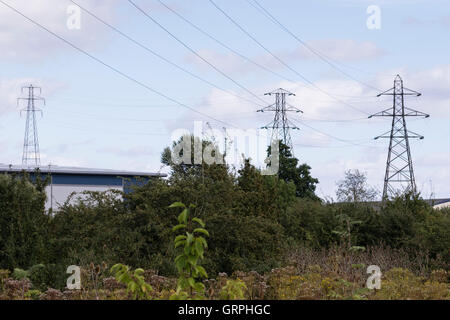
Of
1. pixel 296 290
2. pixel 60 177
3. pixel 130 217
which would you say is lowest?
pixel 296 290

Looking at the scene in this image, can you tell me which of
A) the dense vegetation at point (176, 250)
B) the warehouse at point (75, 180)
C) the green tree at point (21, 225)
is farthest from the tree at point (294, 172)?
the green tree at point (21, 225)

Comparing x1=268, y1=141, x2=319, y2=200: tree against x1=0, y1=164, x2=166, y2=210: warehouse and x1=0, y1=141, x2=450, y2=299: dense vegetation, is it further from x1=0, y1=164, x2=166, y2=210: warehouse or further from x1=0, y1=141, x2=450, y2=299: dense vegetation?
x1=0, y1=141, x2=450, y2=299: dense vegetation

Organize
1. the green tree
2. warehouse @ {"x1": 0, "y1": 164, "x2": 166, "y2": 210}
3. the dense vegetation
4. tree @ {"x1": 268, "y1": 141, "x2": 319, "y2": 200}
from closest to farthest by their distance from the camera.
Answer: the dense vegetation → the green tree → warehouse @ {"x1": 0, "y1": 164, "x2": 166, "y2": 210} → tree @ {"x1": 268, "y1": 141, "x2": 319, "y2": 200}

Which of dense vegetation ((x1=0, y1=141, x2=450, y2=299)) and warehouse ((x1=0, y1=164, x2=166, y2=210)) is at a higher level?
warehouse ((x1=0, y1=164, x2=166, y2=210))

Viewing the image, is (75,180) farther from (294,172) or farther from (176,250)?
(176,250)

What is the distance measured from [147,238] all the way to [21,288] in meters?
5.60

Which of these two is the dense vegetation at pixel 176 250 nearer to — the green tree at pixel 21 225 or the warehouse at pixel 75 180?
the green tree at pixel 21 225

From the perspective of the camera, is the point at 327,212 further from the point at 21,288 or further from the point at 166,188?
the point at 21,288

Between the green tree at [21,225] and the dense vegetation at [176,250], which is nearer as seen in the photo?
the dense vegetation at [176,250]

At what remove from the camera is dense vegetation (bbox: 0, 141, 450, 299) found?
10.2 meters

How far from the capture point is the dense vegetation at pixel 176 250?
10.2m

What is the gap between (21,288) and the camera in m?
9.23

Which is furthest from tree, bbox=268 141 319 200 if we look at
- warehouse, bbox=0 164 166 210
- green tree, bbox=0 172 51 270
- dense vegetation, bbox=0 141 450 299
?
green tree, bbox=0 172 51 270
